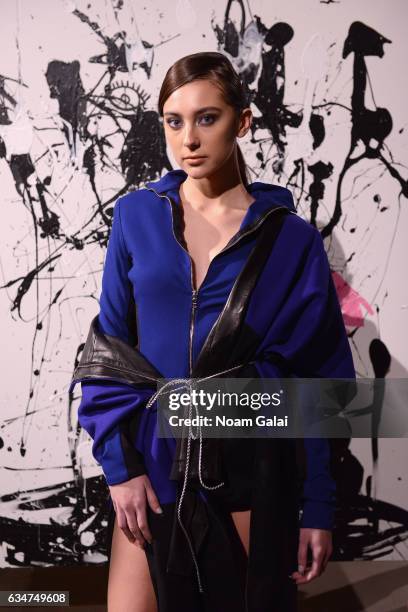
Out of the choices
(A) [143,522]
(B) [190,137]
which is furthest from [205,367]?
(B) [190,137]

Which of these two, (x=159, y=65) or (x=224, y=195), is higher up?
(x=159, y=65)

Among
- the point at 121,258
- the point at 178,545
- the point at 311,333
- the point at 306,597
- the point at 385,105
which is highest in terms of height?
the point at 385,105

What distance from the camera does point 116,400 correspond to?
1106 mm

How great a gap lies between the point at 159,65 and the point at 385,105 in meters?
0.53

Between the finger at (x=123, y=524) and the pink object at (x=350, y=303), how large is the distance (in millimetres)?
858

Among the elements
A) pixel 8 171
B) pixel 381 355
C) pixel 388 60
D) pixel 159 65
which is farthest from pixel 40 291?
pixel 388 60

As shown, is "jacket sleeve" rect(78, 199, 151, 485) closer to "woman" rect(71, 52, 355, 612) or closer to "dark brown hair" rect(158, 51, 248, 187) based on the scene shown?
"woman" rect(71, 52, 355, 612)

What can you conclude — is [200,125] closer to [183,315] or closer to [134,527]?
[183,315]

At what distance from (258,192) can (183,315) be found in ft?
0.86

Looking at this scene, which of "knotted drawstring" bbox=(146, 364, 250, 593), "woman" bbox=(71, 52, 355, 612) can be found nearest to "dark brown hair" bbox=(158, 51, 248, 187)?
"woman" bbox=(71, 52, 355, 612)

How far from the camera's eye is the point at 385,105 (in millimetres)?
1677

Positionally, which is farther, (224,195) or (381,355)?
(381,355)

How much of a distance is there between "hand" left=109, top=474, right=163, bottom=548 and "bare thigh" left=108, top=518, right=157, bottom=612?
0.04 meters

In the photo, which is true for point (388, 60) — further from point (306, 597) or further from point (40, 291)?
point (306, 597)
